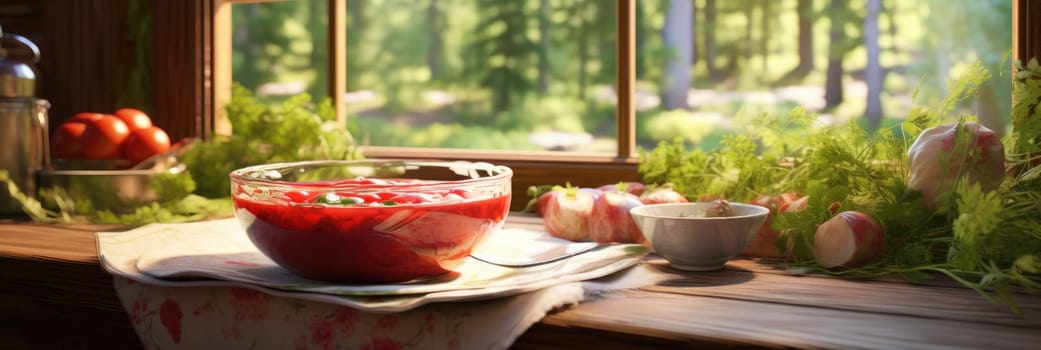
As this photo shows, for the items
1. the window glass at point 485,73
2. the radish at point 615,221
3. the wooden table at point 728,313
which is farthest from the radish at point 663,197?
the window glass at point 485,73

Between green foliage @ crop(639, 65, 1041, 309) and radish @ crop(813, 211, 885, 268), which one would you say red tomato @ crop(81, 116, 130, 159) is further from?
radish @ crop(813, 211, 885, 268)

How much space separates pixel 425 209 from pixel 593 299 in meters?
0.19

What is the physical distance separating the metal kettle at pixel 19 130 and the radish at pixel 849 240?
1.37 meters

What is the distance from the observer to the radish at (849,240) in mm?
1028

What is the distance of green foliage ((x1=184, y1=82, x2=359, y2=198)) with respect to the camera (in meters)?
1.69

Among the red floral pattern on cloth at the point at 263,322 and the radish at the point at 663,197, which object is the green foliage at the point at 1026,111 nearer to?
the radish at the point at 663,197

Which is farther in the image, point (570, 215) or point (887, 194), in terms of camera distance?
point (570, 215)

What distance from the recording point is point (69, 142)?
170 cm

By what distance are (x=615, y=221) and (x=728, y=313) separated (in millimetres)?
406

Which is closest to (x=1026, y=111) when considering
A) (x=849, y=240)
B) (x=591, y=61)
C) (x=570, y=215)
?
(x=849, y=240)

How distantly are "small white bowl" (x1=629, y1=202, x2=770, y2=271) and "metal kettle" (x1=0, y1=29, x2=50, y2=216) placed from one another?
118cm

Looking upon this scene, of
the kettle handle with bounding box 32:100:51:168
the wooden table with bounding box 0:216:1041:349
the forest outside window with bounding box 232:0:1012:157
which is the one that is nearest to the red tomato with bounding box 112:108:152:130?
the kettle handle with bounding box 32:100:51:168

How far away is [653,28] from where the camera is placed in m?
8.30

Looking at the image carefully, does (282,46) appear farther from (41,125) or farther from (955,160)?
(955,160)
